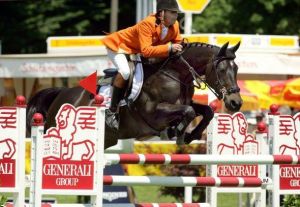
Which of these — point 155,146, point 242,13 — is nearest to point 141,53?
point 155,146

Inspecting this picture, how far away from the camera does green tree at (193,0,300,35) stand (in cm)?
3691

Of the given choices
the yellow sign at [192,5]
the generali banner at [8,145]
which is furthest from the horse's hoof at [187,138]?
the yellow sign at [192,5]

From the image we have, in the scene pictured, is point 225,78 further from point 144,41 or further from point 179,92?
point 144,41

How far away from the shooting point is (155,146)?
15086mm

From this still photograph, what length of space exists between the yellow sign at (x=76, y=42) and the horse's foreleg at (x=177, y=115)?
A: 11072mm

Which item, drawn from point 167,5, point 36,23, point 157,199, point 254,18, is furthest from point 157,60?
point 36,23

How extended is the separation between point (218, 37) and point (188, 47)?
783 centimetres

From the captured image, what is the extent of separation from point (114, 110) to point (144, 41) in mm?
867

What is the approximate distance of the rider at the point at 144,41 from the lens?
9.46m

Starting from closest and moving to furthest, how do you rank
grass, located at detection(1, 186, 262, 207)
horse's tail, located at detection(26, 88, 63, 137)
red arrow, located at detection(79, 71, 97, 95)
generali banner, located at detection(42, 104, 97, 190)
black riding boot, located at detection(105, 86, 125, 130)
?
generali banner, located at detection(42, 104, 97, 190) → black riding boot, located at detection(105, 86, 125, 130) → red arrow, located at detection(79, 71, 97, 95) → horse's tail, located at detection(26, 88, 63, 137) → grass, located at detection(1, 186, 262, 207)

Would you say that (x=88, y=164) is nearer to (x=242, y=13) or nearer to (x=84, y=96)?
(x=84, y=96)

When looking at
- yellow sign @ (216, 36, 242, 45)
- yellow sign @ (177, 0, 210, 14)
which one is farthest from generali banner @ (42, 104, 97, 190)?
yellow sign @ (177, 0, 210, 14)

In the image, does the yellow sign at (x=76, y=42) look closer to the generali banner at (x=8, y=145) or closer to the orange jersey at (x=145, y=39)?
the orange jersey at (x=145, y=39)

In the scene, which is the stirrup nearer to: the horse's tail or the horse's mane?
the horse's mane
